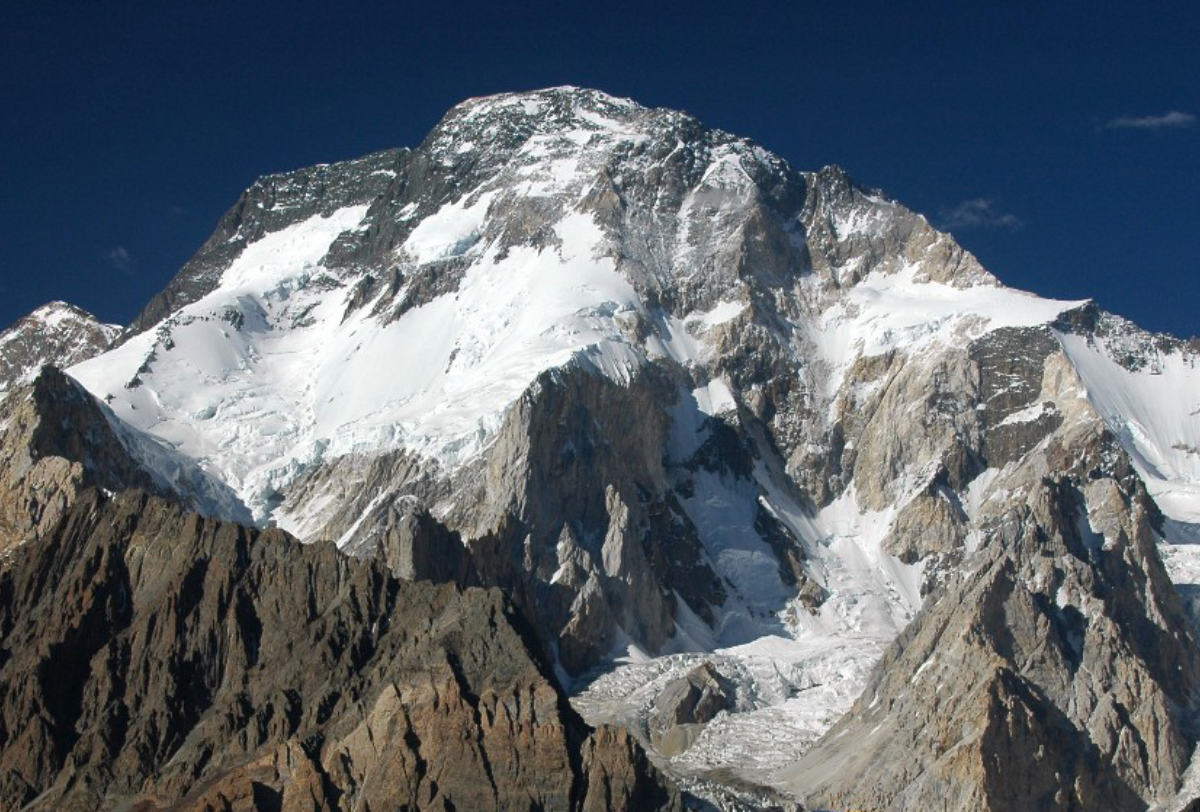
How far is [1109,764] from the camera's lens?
643 feet

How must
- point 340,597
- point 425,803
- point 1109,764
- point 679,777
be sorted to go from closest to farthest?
point 425,803
point 340,597
point 679,777
point 1109,764

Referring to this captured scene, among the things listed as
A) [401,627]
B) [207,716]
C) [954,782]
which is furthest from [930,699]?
[207,716]

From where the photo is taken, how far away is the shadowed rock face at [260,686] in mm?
143000

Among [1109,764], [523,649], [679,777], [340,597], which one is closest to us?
[523,649]

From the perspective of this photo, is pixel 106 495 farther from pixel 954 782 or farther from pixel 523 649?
pixel 954 782

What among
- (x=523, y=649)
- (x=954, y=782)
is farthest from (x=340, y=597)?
(x=954, y=782)

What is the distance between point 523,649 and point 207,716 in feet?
73.5

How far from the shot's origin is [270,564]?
174m

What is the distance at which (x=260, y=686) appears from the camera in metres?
160

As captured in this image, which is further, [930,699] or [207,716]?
[930,699]

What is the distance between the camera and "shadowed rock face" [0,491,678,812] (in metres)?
143

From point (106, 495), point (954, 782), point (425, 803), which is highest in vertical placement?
point (106, 495)

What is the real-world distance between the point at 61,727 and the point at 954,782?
6948 centimetres

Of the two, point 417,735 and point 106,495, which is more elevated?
point 106,495
